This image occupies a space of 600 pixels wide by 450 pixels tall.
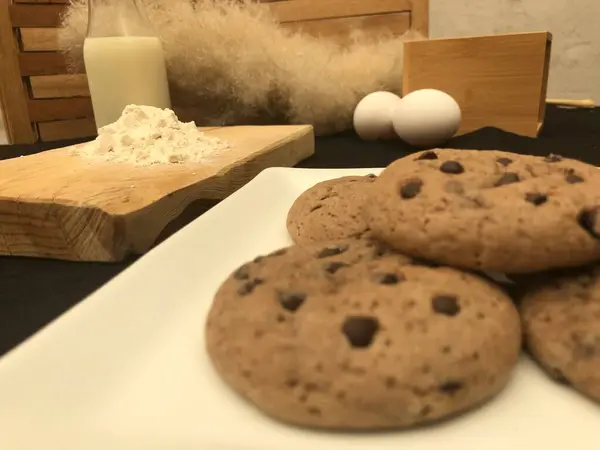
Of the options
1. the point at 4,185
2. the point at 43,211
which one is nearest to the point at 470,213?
the point at 43,211

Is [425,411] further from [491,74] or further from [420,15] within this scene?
[420,15]

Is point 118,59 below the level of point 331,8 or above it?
below

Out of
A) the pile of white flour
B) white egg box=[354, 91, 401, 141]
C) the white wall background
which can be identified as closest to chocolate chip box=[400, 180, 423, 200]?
the pile of white flour

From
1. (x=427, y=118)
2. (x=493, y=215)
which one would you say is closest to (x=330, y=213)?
(x=493, y=215)

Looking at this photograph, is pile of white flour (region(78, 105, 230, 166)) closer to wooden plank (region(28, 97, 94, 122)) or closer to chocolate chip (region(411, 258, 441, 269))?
chocolate chip (region(411, 258, 441, 269))

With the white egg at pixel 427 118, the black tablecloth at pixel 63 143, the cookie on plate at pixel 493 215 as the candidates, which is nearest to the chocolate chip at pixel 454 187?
the cookie on plate at pixel 493 215

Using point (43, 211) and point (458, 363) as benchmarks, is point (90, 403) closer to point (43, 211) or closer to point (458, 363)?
point (458, 363)
